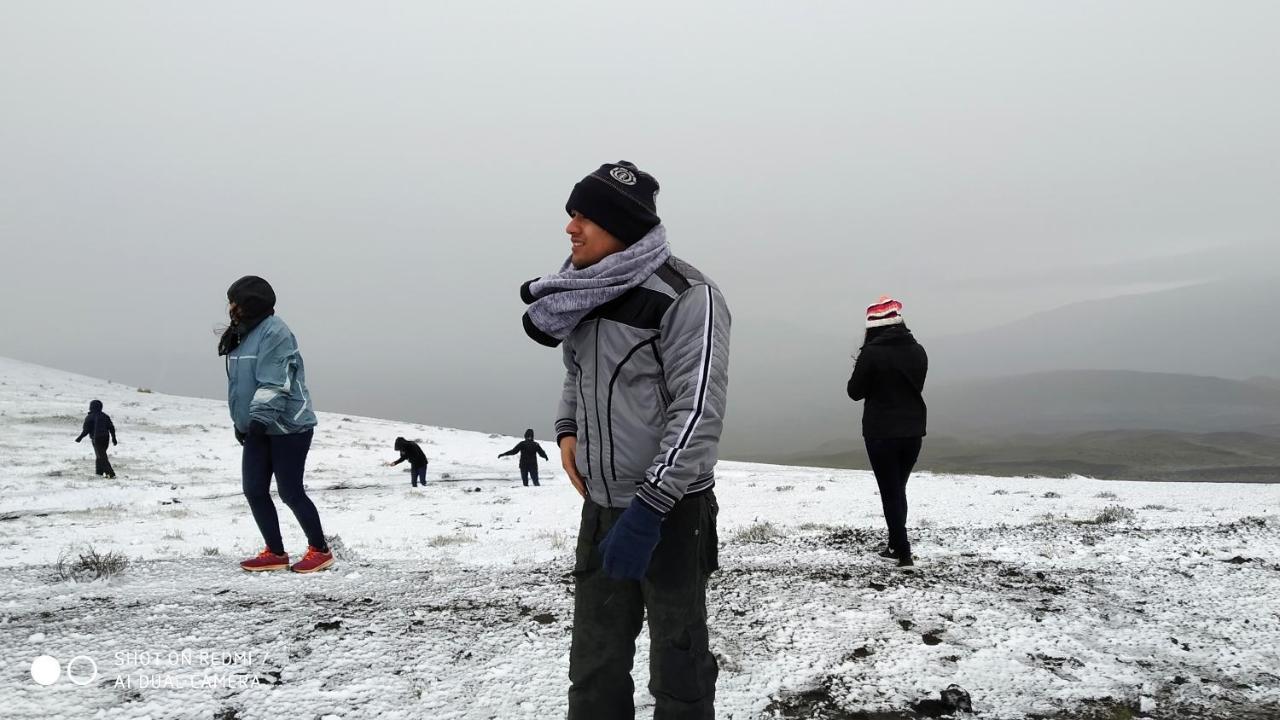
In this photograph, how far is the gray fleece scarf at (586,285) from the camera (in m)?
2.47

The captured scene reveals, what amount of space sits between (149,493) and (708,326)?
16.3m

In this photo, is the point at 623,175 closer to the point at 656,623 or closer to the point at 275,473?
the point at 656,623

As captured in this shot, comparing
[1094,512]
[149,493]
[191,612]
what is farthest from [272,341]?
[149,493]

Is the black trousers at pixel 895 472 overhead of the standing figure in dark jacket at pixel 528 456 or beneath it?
overhead

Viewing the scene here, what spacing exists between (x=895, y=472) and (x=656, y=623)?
3.71 metres

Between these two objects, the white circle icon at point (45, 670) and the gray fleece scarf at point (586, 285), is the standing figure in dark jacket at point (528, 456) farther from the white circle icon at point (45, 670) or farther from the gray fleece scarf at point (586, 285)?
the gray fleece scarf at point (586, 285)

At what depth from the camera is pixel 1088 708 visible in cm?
305

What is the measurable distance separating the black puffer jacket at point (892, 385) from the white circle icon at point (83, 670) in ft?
17.1

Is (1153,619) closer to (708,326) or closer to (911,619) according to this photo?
(911,619)

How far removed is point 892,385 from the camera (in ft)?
18.3

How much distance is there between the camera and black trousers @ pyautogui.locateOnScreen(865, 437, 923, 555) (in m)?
5.50

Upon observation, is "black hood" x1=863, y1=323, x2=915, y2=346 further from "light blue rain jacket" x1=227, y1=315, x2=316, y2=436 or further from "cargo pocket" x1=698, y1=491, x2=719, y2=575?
"light blue rain jacket" x1=227, y1=315, x2=316, y2=436

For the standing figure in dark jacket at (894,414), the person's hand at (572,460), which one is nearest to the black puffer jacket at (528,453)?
the standing figure in dark jacket at (894,414)

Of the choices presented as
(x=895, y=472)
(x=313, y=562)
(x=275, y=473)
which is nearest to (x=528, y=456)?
(x=313, y=562)
